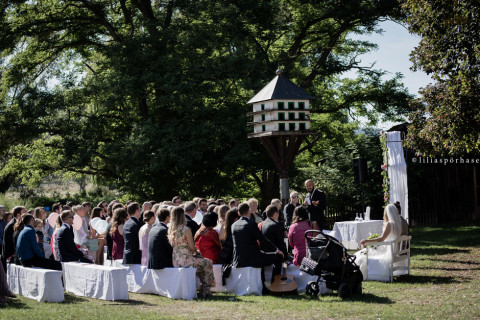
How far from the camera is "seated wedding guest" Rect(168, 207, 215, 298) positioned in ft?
36.5

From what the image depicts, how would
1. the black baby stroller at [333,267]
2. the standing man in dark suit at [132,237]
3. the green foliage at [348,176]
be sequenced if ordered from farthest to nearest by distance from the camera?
the green foliage at [348,176]
the standing man in dark suit at [132,237]
the black baby stroller at [333,267]

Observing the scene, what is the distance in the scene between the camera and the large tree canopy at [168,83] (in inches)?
985

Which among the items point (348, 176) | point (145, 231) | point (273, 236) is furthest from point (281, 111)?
point (348, 176)

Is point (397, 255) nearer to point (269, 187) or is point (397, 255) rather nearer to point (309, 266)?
point (309, 266)

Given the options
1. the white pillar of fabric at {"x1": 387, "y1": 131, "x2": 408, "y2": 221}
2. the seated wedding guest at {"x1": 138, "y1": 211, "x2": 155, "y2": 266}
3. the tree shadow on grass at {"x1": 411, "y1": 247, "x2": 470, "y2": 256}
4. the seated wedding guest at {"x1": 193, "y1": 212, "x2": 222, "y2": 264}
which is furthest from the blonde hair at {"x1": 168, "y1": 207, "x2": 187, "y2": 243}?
the white pillar of fabric at {"x1": 387, "y1": 131, "x2": 408, "y2": 221}

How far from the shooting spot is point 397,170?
62.0ft

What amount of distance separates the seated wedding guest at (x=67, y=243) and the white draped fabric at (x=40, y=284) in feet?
2.92

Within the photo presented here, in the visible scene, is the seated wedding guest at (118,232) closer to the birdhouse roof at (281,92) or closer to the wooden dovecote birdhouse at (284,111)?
the wooden dovecote birdhouse at (284,111)

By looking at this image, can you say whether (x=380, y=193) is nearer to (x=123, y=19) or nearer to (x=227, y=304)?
(x=123, y=19)

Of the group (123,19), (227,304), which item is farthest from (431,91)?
(123,19)

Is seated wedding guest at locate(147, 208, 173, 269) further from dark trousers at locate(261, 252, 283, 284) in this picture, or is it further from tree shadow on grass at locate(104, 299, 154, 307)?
dark trousers at locate(261, 252, 283, 284)

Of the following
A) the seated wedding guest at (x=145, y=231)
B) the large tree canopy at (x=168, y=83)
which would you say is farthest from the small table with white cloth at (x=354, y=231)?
the seated wedding guest at (x=145, y=231)

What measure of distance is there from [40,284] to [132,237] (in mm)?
2026

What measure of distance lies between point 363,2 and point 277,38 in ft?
13.7
